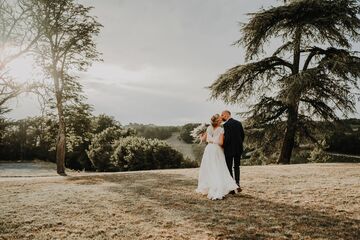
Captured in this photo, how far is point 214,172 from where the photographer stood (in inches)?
380

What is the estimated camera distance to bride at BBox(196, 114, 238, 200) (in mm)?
9516

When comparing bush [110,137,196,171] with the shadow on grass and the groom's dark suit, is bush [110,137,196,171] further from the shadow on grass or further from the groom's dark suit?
the groom's dark suit

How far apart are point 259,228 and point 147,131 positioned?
182 feet

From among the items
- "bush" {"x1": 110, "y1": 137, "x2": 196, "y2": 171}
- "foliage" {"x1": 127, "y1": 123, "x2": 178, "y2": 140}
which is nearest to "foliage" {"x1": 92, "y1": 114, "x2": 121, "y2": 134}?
"foliage" {"x1": 127, "y1": 123, "x2": 178, "y2": 140}

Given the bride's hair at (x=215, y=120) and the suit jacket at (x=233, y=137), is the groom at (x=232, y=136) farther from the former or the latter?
the bride's hair at (x=215, y=120)

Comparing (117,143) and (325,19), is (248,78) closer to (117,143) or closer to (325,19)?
(325,19)

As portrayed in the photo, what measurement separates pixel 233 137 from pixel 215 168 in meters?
0.94

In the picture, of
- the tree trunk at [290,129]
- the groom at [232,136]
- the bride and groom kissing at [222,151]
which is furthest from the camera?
the tree trunk at [290,129]

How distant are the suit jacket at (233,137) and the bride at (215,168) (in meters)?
0.14

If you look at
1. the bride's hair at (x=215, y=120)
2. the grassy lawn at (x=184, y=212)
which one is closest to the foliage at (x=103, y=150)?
the grassy lawn at (x=184, y=212)

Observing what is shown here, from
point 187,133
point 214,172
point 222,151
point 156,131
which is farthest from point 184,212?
point 156,131

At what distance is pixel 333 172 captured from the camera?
13984 millimetres

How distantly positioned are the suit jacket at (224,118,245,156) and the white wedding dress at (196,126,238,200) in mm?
159

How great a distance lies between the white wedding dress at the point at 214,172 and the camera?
373 inches
